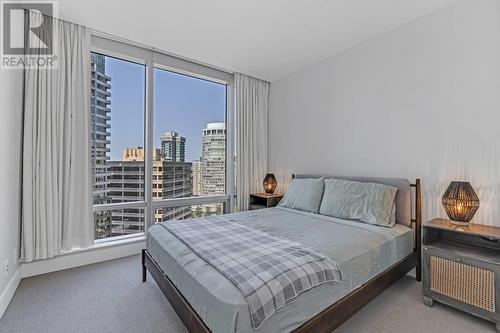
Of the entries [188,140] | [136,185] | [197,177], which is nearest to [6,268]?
[136,185]

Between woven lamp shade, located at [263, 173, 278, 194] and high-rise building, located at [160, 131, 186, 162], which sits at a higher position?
high-rise building, located at [160, 131, 186, 162]

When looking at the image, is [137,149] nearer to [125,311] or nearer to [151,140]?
[151,140]

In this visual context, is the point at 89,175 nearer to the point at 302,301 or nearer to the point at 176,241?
the point at 176,241

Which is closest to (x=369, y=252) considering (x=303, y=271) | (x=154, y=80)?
(x=303, y=271)

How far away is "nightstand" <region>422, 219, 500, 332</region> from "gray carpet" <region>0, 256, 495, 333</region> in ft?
0.44

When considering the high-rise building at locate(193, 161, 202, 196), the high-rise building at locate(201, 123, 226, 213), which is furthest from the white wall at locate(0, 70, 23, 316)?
the high-rise building at locate(201, 123, 226, 213)

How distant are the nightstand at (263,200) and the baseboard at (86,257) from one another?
6.06ft

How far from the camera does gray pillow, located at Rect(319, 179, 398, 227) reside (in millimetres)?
→ 2558

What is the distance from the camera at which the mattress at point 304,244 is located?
4.19ft

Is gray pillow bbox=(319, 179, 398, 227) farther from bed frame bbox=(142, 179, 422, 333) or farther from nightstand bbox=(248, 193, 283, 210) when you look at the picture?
nightstand bbox=(248, 193, 283, 210)

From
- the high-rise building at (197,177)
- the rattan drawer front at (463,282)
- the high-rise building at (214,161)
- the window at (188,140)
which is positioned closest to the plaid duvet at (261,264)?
the rattan drawer front at (463,282)

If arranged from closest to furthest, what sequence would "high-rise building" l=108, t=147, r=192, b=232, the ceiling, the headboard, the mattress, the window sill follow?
1. the mattress
2. the ceiling
3. the headboard
4. the window sill
5. "high-rise building" l=108, t=147, r=192, b=232

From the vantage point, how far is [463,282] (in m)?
1.93

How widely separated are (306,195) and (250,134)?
1653mm
